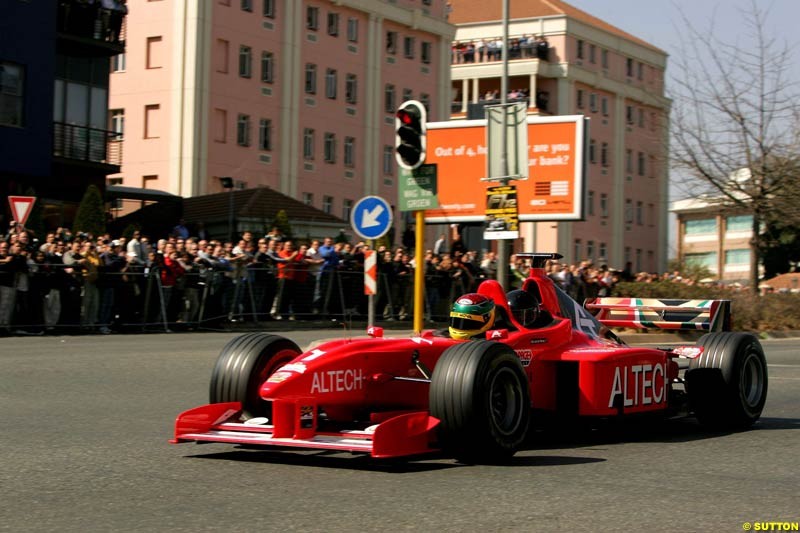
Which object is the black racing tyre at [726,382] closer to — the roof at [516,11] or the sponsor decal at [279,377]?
the sponsor decal at [279,377]

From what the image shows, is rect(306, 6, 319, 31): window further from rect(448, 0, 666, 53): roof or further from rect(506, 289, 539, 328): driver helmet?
rect(506, 289, 539, 328): driver helmet

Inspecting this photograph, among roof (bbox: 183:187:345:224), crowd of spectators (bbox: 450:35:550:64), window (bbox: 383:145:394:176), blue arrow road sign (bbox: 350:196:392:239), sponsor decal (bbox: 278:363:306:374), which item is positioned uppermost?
crowd of spectators (bbox: 450:35:550:64)

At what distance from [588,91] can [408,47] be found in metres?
20.3

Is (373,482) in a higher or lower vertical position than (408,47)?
lower

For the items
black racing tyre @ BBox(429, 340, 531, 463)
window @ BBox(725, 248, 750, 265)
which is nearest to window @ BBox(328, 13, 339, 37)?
black racing tyre @ BBox(429, 340, 531, 463)

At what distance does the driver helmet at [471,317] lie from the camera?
10320mm

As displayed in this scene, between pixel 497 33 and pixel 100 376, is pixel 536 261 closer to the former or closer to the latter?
pixel 100 376

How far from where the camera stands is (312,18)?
62.3 m

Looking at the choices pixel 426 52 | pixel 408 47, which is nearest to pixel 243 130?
pixel 408 47

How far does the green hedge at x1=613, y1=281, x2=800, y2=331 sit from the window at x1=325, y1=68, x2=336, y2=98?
31026mm

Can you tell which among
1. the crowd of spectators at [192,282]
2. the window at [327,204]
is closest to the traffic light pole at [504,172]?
the crowd of spectators at [192,282]

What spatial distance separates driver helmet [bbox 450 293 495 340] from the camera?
33.9 ft

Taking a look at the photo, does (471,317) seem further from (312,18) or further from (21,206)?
(312,18)

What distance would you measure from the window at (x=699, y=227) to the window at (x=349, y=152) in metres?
65.6
